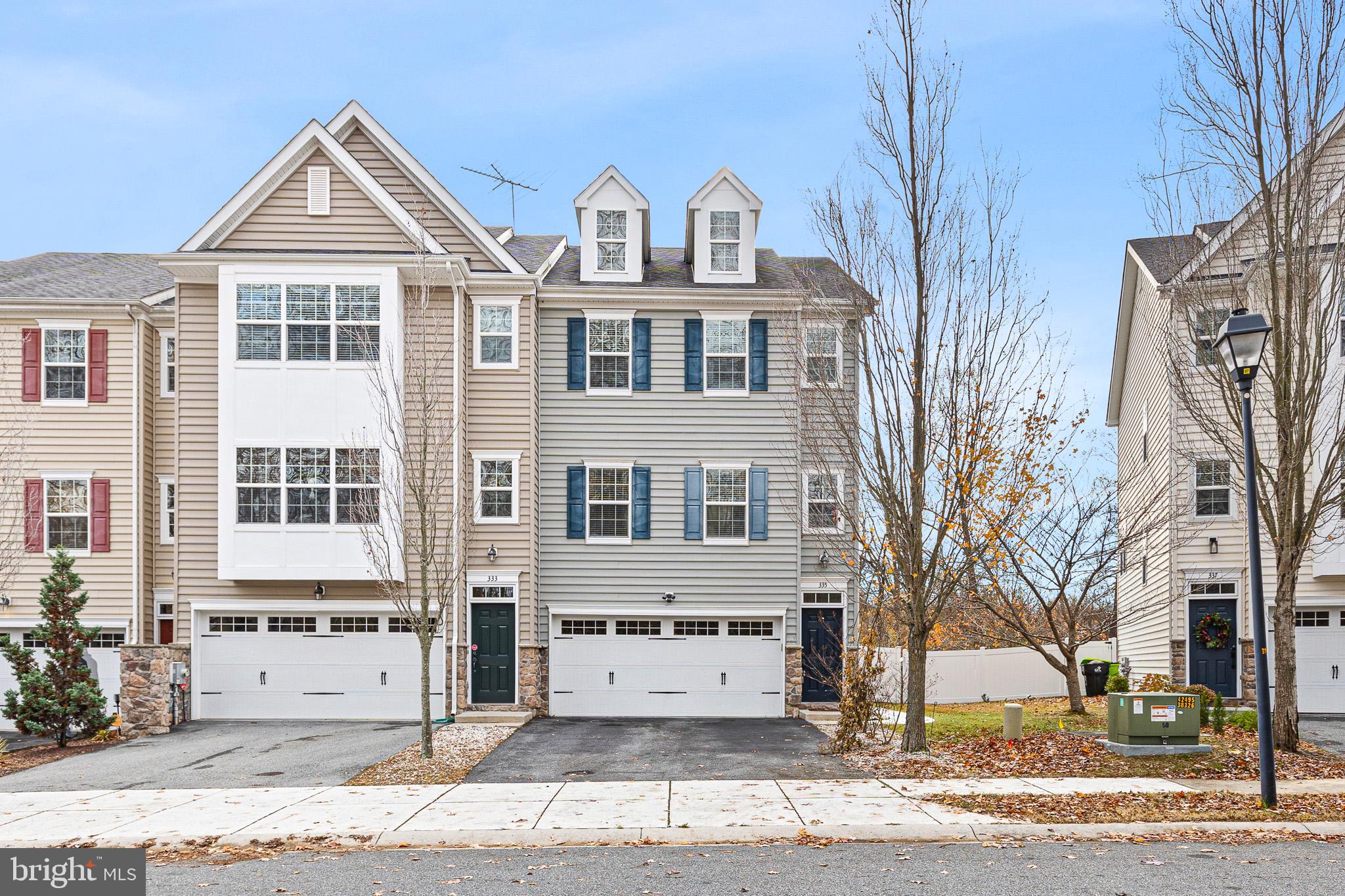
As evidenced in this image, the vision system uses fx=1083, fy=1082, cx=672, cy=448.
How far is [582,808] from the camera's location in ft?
35.9

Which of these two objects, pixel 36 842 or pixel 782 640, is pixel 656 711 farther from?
pixel 36 842

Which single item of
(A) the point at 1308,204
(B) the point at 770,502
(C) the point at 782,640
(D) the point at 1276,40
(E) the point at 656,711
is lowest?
(E) the point at 656,711

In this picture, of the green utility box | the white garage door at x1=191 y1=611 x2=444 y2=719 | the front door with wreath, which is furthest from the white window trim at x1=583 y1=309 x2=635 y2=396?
the front door with wreath

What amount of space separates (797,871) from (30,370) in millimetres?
19705

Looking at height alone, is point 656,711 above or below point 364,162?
below

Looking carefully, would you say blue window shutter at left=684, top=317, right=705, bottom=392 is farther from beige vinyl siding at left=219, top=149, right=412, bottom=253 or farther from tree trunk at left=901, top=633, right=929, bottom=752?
tree trunk at left=901, top=633, right=929, bottom=752

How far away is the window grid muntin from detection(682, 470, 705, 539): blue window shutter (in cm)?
110

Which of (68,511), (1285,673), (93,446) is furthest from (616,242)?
(1285,673)

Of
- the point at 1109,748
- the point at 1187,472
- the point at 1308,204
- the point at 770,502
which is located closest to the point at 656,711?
the point at 770,502

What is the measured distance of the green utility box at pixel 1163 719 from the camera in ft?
42.9

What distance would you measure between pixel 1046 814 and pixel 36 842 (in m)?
9.43

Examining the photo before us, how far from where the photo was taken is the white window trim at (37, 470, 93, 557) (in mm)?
21516

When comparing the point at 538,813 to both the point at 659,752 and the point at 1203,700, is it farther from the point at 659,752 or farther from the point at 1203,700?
the point at 1203,700

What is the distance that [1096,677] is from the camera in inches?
957
